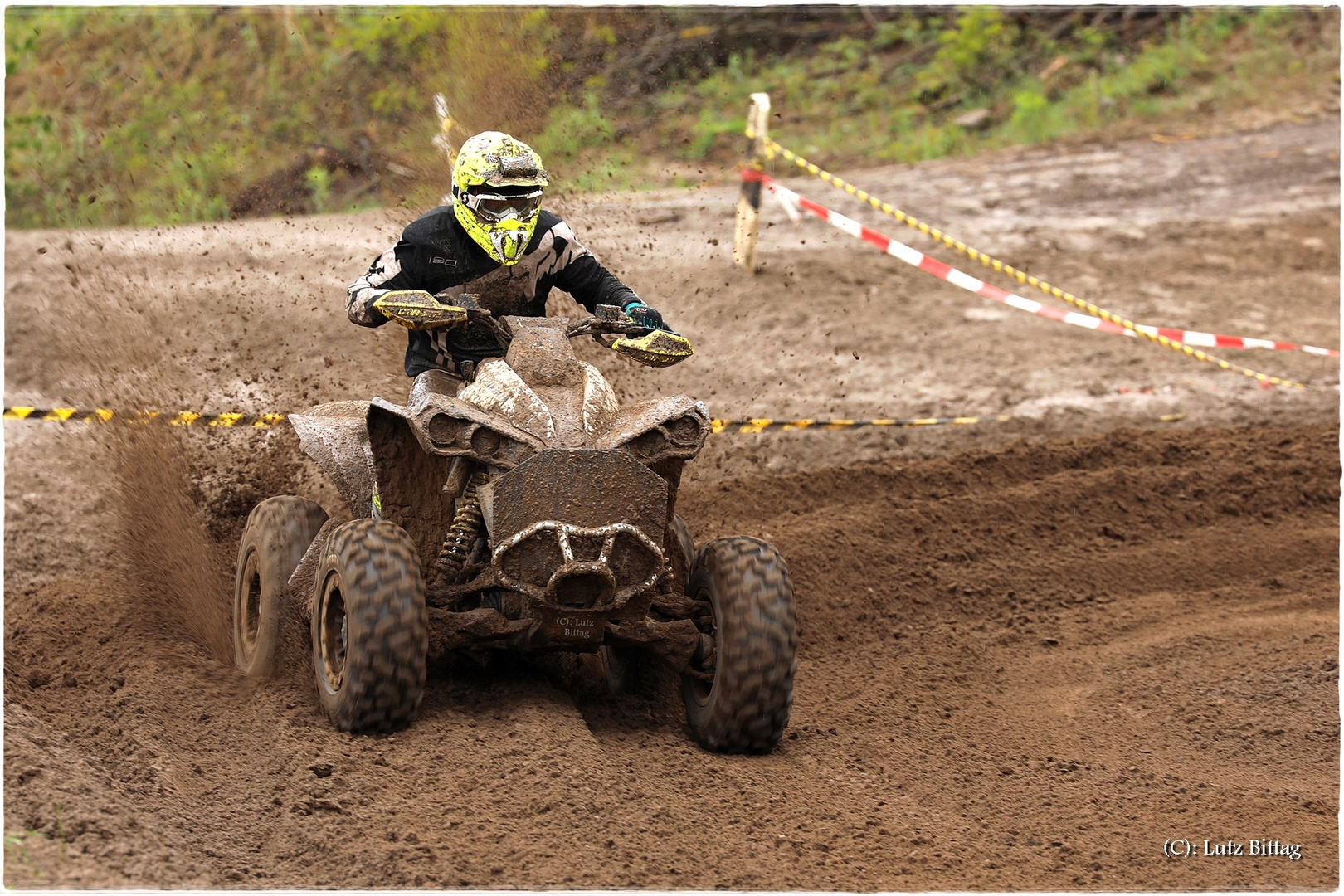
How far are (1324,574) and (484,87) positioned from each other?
6683 mm

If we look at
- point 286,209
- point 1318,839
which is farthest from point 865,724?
point 286,209

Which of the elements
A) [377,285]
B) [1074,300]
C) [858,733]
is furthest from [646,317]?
[1074,300]

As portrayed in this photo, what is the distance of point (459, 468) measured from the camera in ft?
15.8

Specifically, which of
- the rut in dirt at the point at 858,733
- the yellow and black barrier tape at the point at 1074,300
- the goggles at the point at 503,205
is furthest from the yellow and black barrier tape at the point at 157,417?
the yellow and black barrier tape at the point at 1074,300

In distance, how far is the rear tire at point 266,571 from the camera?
5465 mm

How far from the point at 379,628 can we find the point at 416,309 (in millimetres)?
1225

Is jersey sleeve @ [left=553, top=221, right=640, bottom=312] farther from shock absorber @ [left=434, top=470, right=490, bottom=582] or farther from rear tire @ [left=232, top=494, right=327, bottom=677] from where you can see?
rear tire @ [left=232, top=494, right=327, bottom=677]

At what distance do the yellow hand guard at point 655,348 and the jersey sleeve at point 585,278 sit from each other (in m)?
0.50

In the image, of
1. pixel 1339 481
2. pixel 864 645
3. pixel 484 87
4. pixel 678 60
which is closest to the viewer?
pixel 864 645

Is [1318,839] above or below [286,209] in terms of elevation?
below

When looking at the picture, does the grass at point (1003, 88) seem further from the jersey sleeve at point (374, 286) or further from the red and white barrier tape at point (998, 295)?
the jersey sleeve at point (374, 286)

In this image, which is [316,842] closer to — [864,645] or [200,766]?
[200,766]

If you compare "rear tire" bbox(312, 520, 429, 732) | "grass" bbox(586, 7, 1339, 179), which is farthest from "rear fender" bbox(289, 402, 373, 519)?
"grass" bbox(586, 7, 1339, 179)

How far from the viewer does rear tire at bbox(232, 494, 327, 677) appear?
5465 millimetres
